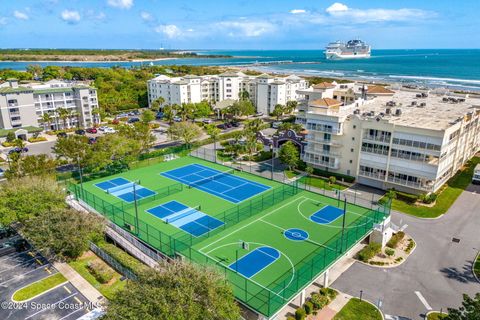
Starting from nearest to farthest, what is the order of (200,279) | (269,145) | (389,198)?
(200,279) → (389,198) → (269,145)

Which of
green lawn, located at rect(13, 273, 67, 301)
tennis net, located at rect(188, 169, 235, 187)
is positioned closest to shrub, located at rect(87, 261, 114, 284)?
green lawn, located at rect(13, 273, 67, 301)

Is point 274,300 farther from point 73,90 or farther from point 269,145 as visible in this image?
point 73,90

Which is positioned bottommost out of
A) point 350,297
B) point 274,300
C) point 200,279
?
point 350,297

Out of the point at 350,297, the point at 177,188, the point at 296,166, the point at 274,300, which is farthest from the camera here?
the point at 296,166

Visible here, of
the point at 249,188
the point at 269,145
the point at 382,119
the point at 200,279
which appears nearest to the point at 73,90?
the point at 269,145

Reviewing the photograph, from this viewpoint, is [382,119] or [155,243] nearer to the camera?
[155,243]

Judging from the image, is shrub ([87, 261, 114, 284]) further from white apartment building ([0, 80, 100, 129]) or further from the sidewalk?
white apartment building ([0, 80, 100, 129])

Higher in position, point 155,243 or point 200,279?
point 200,279
